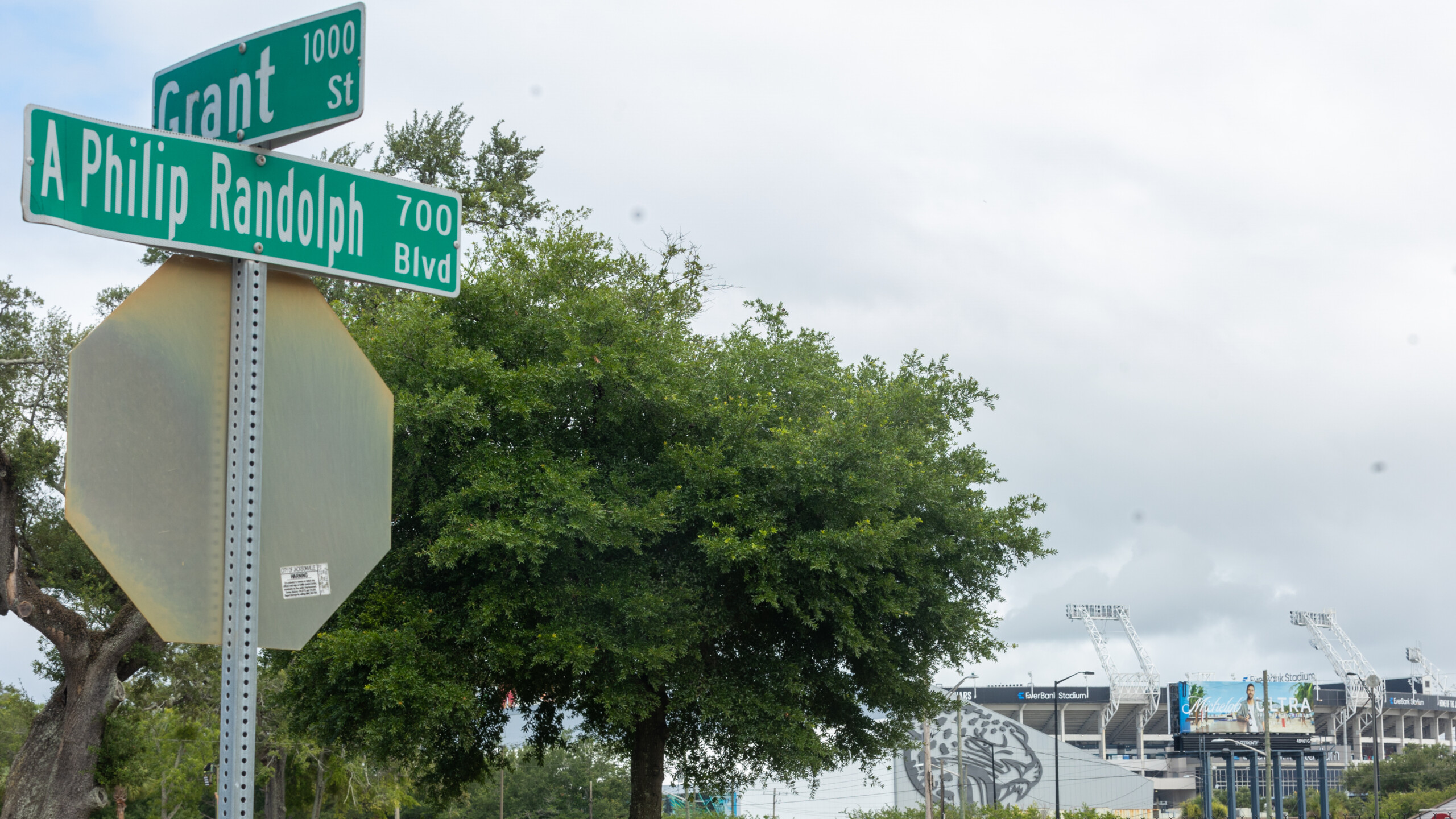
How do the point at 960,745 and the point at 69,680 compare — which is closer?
the point at 69,680

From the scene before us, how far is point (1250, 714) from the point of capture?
4454 inches

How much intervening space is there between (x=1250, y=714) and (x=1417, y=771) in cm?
2607

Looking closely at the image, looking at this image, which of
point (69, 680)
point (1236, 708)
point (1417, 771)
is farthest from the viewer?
point (1236, 708)

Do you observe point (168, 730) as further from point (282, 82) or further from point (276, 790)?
point (282, 82)

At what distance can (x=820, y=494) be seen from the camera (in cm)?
1847

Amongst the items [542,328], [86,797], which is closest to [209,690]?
[86,797]

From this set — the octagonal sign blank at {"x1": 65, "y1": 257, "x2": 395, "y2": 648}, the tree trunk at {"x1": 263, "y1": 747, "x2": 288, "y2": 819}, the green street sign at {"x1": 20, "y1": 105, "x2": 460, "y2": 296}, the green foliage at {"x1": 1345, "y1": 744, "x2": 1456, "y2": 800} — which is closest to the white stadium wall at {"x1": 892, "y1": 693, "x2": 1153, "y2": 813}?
the green foliage at {"x1": 1345, "y1": 744, "x2": 1456, "y2": 800}

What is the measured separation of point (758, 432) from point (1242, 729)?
362 feet

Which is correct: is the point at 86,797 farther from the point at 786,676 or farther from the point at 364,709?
the point at 786,676

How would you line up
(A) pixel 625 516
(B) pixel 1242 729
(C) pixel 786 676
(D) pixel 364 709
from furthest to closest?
(B) pixel 1242 729, (C) pixel 786 676, (D) pixel 364 709, (A) pixel 625 516

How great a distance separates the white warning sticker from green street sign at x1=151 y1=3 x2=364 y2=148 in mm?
1301

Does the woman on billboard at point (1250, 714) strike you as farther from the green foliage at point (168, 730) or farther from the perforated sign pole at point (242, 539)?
the perforated sign pole at point (242, 539)

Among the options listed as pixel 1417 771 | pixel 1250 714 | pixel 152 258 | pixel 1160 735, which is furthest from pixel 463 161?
pixel 1160 735

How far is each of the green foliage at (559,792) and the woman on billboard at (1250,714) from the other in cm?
6771
